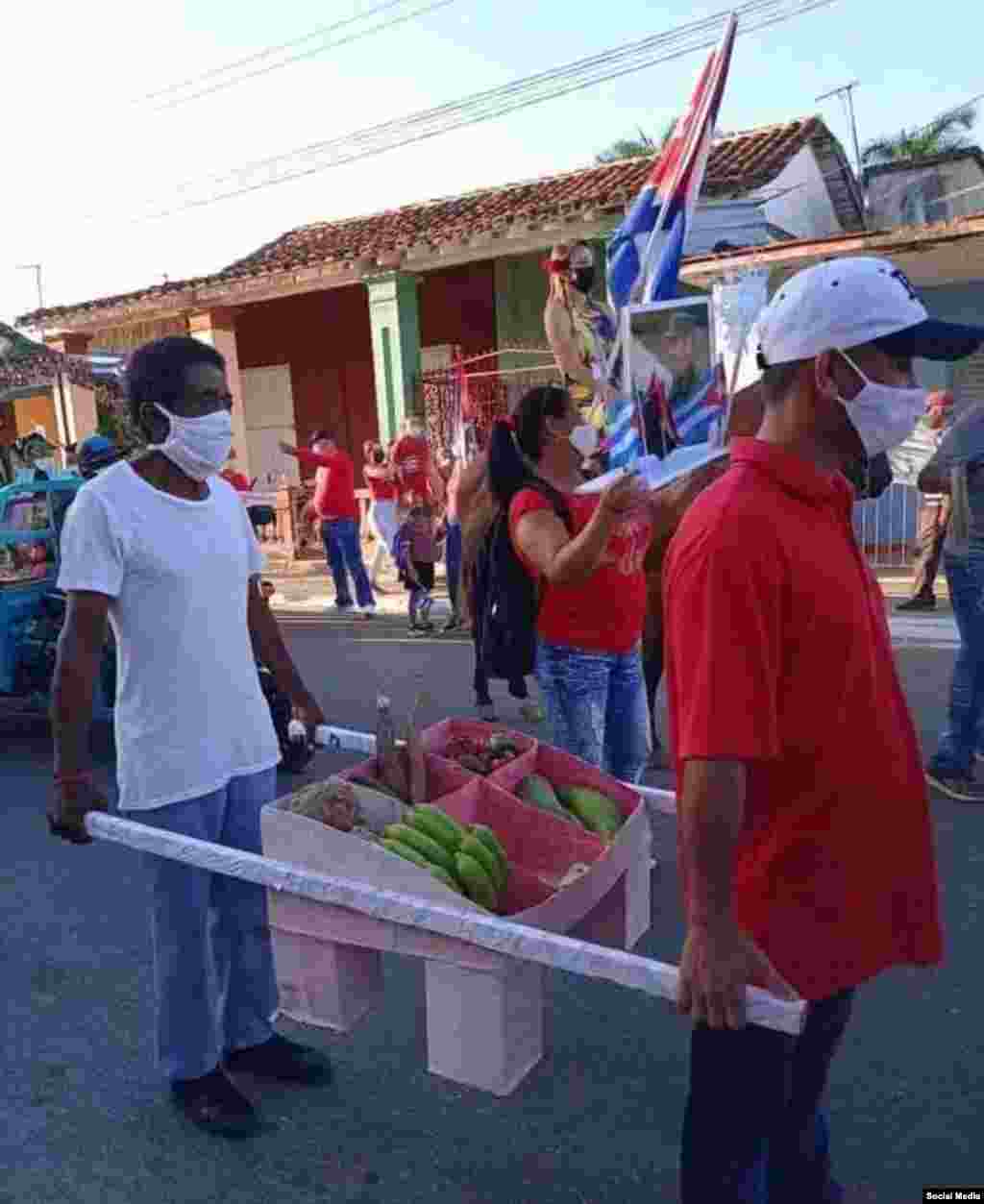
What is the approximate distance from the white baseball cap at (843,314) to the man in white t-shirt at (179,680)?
4.83 feet

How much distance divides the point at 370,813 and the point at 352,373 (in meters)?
15.2

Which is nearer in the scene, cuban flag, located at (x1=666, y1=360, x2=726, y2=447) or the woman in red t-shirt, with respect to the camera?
cuban flag, located at (x1=666, y1=360, x2=726, y2=447)

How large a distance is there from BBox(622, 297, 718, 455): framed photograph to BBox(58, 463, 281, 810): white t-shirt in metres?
1.15

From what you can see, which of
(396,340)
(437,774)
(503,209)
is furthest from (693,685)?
(503,209)

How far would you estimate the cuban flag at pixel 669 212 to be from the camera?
3.23 meters

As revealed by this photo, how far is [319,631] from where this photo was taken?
411 inches

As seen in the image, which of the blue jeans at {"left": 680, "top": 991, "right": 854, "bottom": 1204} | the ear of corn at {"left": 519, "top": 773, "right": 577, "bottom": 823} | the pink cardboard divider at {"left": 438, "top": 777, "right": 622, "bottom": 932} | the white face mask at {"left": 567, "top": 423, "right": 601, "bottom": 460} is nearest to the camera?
the blue jeans at {"left": 680, "top": 991, "right": 854, "bottom": 1204}

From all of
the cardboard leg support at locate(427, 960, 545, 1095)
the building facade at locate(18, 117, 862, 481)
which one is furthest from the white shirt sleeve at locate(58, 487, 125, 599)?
the building facade at locate(18, 117, 862, 481)

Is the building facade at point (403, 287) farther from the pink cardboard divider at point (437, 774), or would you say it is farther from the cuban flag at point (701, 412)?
→ the pink cardboard divider at point (437, 774)

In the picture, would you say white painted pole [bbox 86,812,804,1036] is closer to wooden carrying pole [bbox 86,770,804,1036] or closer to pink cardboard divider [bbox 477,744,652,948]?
wooden carrying pole [bbox 86,770,804,1036]

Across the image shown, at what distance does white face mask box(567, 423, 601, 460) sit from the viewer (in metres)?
3.61

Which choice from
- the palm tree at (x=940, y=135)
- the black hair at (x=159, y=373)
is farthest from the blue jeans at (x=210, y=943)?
the palm tree at (x=940, y=135)

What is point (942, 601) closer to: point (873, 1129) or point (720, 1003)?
point (873, 1129)

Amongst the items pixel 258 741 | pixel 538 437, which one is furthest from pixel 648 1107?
pixel 538 437
